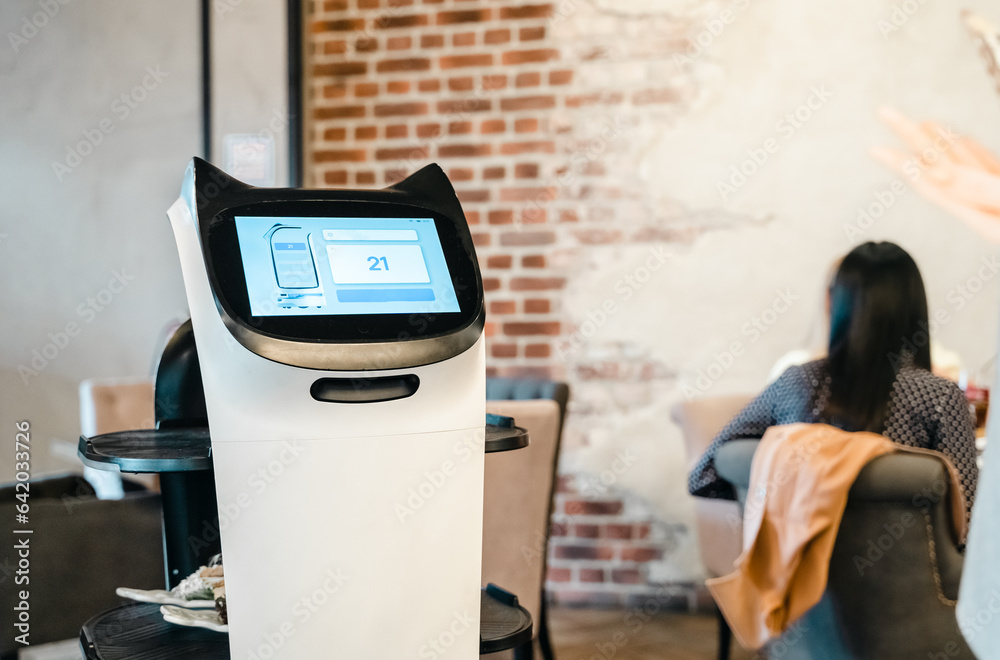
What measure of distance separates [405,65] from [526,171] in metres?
0.63

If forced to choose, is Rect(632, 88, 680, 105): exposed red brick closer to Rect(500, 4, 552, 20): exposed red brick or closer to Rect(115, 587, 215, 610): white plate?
Rect(500, 4, 552, 20): exposed red brick

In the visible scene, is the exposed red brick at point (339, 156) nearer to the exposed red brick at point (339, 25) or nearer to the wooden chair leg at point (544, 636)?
the exposed red brick at point (339, 25)

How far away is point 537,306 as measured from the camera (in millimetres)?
3150

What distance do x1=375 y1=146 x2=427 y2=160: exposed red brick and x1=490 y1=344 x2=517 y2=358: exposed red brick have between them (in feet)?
2.55

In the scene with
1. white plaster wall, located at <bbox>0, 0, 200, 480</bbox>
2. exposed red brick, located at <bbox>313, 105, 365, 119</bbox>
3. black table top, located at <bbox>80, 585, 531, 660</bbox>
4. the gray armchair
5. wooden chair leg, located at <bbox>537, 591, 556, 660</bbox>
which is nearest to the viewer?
black table top, located at <bbox>80, 585, 531, 660</bbox>

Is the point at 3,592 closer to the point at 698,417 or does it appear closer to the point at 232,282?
the point at 232,282

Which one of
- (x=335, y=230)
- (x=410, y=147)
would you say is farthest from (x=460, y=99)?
(x=335, y=230)

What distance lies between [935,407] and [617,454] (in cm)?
136

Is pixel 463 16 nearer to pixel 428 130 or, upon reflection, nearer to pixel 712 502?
pixel 428 130

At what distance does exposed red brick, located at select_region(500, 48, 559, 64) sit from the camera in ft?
10.2

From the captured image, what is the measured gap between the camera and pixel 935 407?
187 cm

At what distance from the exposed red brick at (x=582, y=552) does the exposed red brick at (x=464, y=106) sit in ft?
5.38

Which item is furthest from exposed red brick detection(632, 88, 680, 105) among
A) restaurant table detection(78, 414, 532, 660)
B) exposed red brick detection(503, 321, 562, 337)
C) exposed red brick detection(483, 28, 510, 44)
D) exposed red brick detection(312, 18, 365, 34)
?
restaurant table detection(78, 414, 532, 660)

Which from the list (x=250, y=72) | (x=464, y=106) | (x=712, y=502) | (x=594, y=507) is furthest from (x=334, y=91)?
(x=712, y=502)
